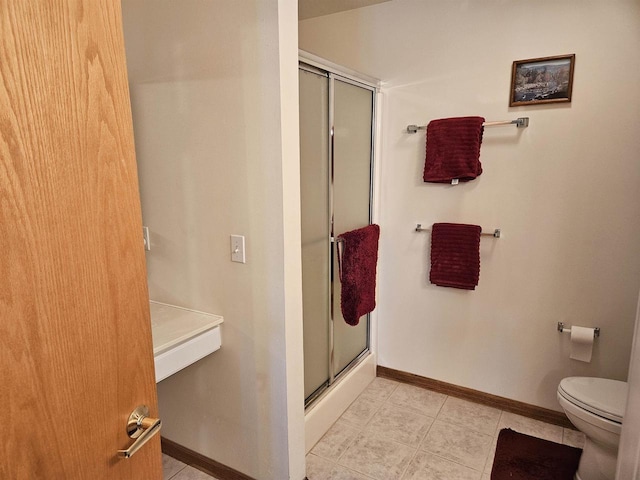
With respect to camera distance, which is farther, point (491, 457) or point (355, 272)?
point (355, 272)

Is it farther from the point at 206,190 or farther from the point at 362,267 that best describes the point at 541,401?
the point at 206,190

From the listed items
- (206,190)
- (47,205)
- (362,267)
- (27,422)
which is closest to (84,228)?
(47,205)

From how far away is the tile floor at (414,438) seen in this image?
1.97 m

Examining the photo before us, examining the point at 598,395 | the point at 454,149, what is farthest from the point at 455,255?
the point at 598,395

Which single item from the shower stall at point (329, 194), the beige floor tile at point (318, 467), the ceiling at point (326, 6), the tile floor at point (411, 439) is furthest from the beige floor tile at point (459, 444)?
the ceiling at point (326, 6)

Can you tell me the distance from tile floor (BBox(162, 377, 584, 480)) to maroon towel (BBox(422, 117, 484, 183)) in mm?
1413

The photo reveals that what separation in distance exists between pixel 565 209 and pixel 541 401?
1.13 meters

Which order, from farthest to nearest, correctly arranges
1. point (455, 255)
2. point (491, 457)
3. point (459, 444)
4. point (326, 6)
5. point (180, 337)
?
point (326, 6), point (455, 255), point (459, 444), point (491, 457), point (180, 337)

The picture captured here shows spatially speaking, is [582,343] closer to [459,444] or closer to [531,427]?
[531,427]

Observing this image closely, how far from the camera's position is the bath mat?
1930 millimetres

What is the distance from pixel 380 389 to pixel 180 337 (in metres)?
1.61

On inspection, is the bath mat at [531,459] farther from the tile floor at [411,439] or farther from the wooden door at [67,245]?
the wooden door at [67,245]

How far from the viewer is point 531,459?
6.66 ft

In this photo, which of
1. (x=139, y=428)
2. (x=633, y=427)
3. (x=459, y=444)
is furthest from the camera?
(x=459, y=444)
